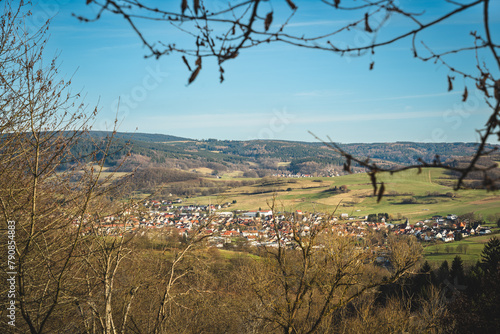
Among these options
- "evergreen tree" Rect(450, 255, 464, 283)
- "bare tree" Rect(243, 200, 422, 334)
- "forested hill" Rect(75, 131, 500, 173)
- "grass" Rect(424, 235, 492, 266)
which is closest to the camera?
"bare tree" Rect(243, 200, 422, 334)

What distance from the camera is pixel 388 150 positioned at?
126 meters

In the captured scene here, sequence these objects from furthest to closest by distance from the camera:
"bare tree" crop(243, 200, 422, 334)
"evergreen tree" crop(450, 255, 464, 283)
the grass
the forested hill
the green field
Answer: the forested hill, the green field, the grass, "evergreen tree" crop(450, 255, 464, 283), "bare tree" crop(243, 200, 422, 334)

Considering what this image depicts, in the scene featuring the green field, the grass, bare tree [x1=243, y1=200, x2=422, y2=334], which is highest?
bare tree [x1=243, y1=200, x2=422, y2=334]

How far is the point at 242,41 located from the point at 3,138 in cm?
608

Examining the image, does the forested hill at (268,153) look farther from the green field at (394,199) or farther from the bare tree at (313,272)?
the bare tree at (313,272)

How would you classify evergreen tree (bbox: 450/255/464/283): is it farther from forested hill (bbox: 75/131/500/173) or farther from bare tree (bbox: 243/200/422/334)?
forested hill (bbox: 75/131/500/173)

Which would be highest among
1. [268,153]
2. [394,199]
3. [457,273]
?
[268,153]

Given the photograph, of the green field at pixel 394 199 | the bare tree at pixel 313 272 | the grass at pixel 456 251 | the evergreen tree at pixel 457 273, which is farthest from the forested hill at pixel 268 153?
the bare tree at pixel 313 272

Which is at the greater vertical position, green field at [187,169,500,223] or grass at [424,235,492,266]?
green field at [187,169,500,223]

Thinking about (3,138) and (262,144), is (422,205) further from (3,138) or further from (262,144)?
(262,144)

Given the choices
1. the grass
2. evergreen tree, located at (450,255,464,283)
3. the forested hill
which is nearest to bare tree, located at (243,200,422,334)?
evergreen tree, located at (450,255,464,283)

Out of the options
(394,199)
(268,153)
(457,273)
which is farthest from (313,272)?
(268,153)

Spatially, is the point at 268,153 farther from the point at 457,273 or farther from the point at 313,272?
the point at 313,272

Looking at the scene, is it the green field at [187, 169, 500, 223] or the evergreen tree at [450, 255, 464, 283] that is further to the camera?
the green field at [187, 169, 500, 223]
